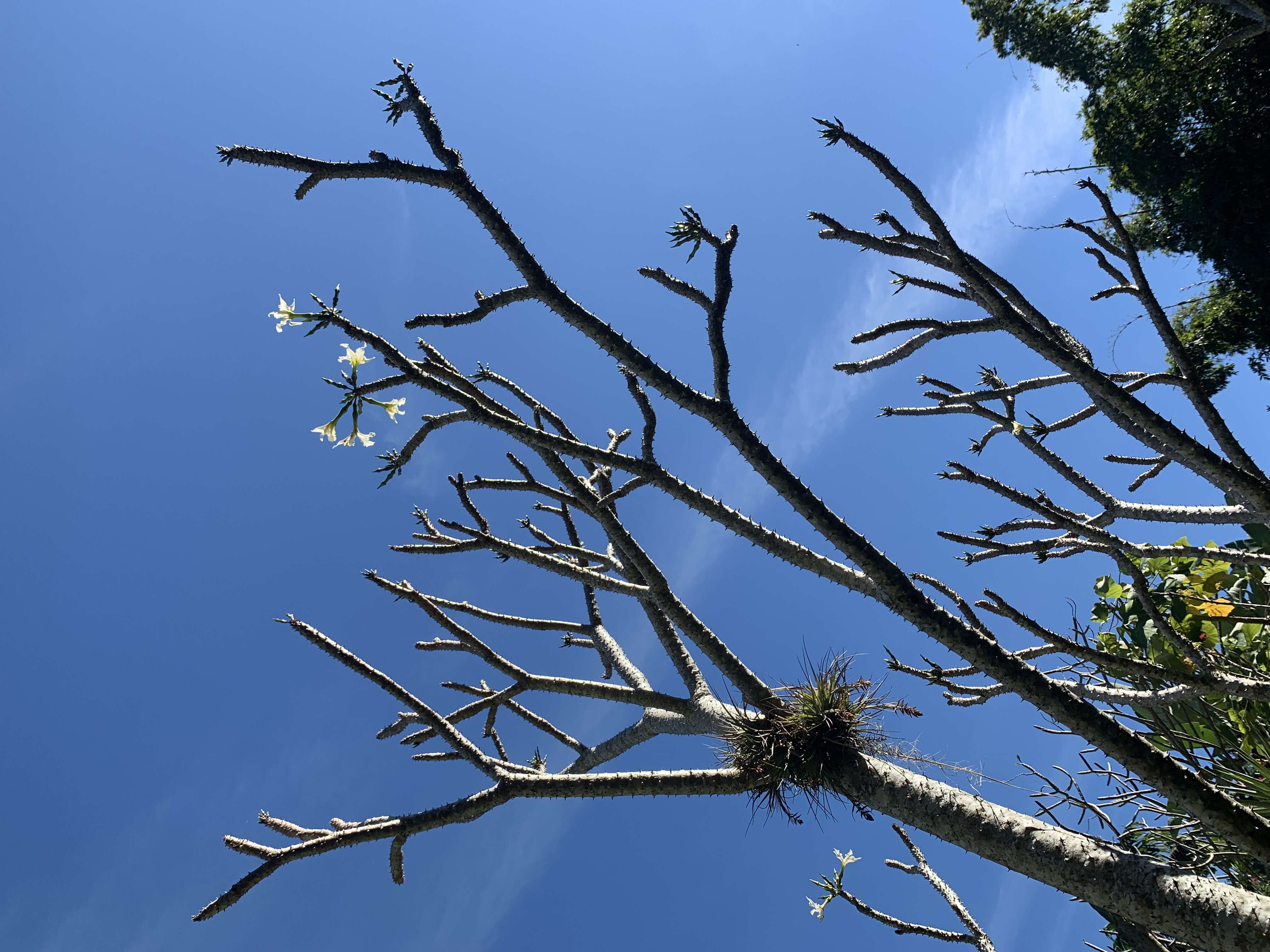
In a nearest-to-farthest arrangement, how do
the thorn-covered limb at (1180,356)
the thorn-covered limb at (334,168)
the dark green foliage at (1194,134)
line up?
1. the thorn-covered limb at (334,168)
2. the thorn-covered limb at (1180,356)
3. the dark green foliage at (1194,134)

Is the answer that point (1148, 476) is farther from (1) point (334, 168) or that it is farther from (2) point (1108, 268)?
(1) point (334, 168)

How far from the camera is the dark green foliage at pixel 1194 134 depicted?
32.8 feet

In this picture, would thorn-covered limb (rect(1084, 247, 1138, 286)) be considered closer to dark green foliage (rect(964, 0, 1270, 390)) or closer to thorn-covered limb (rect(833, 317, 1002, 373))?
thorn-covered limb (rect(833, 317, 1002, 373))

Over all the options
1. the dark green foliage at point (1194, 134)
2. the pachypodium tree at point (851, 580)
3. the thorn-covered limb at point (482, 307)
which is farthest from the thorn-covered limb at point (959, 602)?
the dark green foliage at point (1194, 134)

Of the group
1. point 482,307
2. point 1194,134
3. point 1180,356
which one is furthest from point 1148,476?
point 1194,134

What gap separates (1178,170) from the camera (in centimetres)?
1040

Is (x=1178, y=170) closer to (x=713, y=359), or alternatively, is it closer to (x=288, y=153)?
(x=713, y=359)

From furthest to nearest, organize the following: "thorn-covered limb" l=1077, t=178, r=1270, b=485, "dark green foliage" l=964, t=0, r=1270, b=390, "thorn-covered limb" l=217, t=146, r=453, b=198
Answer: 1. "dark green foliage" l=964, t=0, r=1270, b=390
2. "thorn-covered limb" l=1077, t=178, r=1270, b=485
3. "thorn-covered limb" l=217, t=146, r=453, b=198

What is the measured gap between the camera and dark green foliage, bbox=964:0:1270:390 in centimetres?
998

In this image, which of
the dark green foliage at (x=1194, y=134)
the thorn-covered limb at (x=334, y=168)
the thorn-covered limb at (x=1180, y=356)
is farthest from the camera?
the dark green foliage at (x=1194, y=134)

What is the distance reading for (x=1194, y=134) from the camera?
10336mm

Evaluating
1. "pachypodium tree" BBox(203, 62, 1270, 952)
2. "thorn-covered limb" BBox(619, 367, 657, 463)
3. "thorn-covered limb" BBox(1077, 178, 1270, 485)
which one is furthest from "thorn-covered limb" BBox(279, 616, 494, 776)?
"thorn-covered limb" BBox(1077, 178, 1270, 485)

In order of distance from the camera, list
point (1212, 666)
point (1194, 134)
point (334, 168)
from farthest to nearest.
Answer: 1. point (1194, 134)
2. point (1212, 666)
3. point (334, 168)

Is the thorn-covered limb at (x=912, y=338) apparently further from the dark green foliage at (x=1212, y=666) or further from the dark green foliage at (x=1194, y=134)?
the dark green foliage at (x=1194, y=134)
